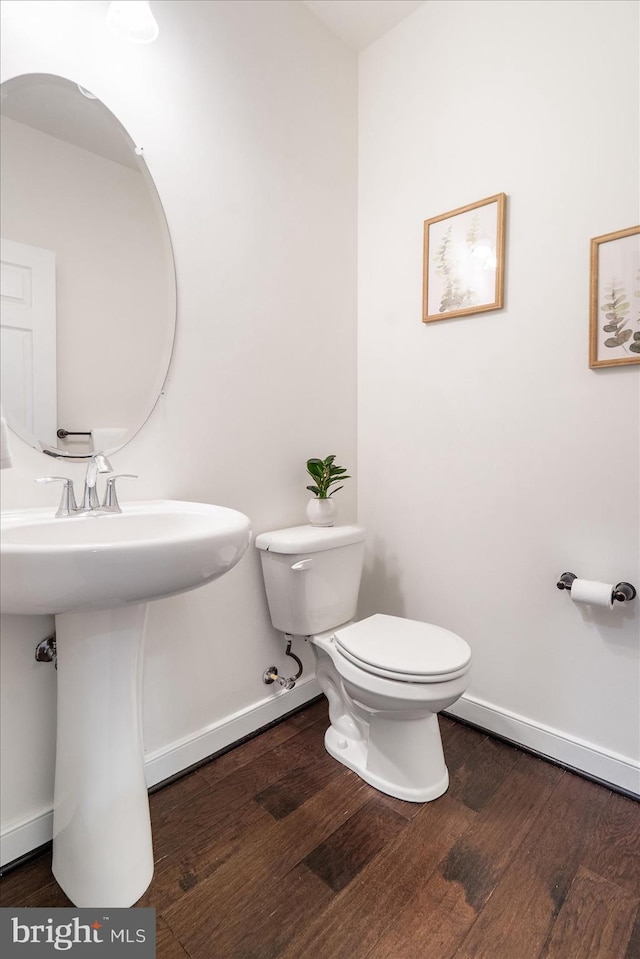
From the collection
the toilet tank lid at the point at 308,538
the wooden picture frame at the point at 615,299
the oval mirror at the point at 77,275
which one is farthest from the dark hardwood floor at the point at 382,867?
the wooden picture frame at the point at 615,299

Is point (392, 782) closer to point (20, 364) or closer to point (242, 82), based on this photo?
point (20, 364)

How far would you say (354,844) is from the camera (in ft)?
4.22

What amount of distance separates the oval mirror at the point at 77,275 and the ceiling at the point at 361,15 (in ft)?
3.49

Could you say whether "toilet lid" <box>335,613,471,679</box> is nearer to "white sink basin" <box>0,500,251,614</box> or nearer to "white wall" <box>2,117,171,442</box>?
"white sink basin" <box>0,500,251,614</box>

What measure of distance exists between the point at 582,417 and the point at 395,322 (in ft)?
2.65

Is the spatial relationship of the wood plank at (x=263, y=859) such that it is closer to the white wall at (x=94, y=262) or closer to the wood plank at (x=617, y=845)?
the wood plank at (x=617, y=845)

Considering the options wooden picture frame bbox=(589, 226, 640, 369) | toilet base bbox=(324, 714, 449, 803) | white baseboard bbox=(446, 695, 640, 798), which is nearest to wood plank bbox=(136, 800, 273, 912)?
toilet base bbox=(324, 714, 449, 803)

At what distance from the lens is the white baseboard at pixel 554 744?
1479 millimetres

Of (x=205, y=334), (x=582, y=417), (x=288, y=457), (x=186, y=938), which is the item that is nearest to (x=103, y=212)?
(x=205, y=334)

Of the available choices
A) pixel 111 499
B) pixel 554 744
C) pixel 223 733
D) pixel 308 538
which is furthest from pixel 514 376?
pixel 223 733

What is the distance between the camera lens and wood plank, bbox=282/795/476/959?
1032mm

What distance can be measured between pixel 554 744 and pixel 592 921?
0.56m

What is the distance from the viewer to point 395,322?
1.99 metres

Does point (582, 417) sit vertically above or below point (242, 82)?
below
